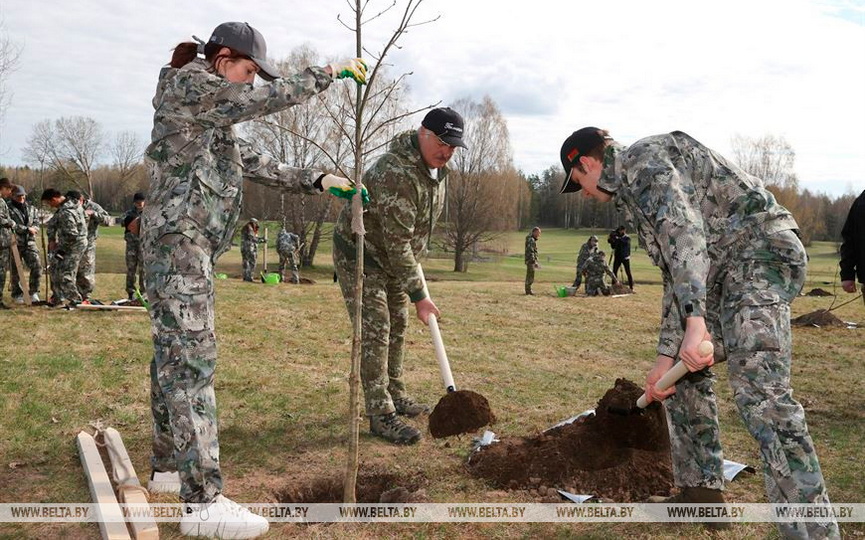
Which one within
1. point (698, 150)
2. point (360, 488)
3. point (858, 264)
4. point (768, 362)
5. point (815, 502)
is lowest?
point (360, 488)

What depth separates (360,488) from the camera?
4176mm

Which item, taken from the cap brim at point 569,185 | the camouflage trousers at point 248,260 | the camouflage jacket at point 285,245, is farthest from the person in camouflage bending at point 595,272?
the cap brim at point 569,185

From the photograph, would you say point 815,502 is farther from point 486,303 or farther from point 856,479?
point 486,303

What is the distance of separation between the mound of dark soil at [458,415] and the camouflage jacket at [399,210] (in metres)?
1.01

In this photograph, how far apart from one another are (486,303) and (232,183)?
13.2 metres

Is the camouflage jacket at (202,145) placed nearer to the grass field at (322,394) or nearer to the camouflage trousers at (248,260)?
the grass field at (322,394)

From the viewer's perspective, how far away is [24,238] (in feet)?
42.1

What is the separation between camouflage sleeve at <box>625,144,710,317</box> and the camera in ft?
9.84

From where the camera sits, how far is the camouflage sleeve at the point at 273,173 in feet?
12.5

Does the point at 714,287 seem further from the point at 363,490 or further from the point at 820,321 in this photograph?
the point at 820,321

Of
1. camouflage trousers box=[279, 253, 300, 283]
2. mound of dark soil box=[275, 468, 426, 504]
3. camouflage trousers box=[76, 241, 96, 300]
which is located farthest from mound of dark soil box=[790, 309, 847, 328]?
camouflage trousers box=[279, 253, 300, 283]

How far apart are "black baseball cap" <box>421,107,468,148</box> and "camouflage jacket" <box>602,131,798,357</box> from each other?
1484mm

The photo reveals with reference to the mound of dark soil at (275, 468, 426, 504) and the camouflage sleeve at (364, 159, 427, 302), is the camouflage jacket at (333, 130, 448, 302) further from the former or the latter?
the mound of dark soil at (275, 468, 426, 504)

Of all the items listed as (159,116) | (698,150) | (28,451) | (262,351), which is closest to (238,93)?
(159,116)
